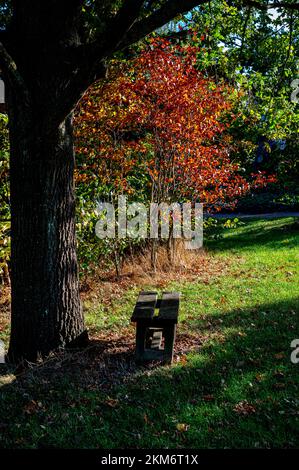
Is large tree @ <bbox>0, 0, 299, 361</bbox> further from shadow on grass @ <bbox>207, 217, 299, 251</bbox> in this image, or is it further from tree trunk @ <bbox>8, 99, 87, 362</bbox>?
shadow on grass @ <bbox>207, 217, 299, 251</bbox>

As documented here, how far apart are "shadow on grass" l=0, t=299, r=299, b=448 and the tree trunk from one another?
1.31 ft

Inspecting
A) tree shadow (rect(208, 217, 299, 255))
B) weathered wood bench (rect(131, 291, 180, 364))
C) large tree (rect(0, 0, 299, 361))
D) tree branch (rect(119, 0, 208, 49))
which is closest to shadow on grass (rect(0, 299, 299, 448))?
weathered wood bench (rect(131, 291, 180, 364))

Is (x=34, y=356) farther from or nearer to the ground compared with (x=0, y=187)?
nearer to the ground

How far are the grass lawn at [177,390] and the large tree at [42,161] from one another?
0.52 m

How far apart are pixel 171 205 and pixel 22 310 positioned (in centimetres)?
539

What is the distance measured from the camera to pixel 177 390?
13.0 ft

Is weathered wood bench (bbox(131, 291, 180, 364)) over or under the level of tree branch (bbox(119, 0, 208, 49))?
under

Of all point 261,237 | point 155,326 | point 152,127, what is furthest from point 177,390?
point 261,237

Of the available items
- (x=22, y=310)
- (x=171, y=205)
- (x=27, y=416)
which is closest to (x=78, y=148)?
(x=171, y=205)

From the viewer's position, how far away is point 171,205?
945 cm

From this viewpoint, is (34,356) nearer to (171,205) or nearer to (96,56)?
(96,56)

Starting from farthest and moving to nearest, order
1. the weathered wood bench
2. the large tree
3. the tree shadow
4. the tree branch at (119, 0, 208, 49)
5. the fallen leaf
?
the tree shadow → the weathered wood bench → the large tree → the tree branch at (119, 0, 208, 49) → the fallen leaf

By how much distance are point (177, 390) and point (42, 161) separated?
2.59 metres

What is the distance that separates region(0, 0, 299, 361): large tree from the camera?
14.1 feet
